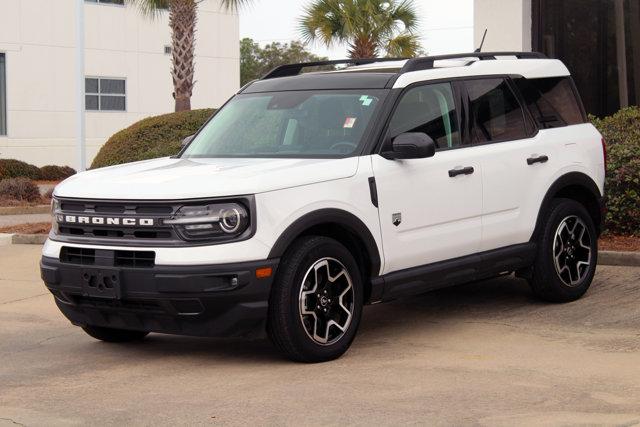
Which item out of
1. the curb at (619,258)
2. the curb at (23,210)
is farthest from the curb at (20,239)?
the curb at (619,258)

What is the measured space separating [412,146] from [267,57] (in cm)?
7935

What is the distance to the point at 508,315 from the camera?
878 centimetres

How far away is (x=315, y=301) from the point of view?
7074 millimetres

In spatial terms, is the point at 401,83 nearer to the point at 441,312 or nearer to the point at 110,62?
the point at 441,312

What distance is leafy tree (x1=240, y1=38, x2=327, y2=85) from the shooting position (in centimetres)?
8312

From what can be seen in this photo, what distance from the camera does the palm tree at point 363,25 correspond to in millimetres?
30781

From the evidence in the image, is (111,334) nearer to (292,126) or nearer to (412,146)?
(292,126)

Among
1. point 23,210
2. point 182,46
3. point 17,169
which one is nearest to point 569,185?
point 23,210

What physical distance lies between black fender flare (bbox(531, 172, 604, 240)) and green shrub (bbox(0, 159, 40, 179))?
21.7 metres

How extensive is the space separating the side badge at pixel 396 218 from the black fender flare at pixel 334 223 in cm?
24

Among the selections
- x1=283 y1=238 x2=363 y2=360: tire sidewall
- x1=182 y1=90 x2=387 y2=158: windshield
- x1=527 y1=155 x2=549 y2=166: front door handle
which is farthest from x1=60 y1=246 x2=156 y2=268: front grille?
x1=527 y1=155 x2=549 y2=166: front door handle

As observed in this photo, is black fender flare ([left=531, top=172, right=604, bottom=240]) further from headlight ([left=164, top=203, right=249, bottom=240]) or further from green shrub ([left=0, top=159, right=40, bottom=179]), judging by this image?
green shrub ([left=0, top=159, right=40, bottom=179])

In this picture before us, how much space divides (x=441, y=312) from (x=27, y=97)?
25261mm

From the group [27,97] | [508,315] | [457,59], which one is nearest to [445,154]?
[457,59]
